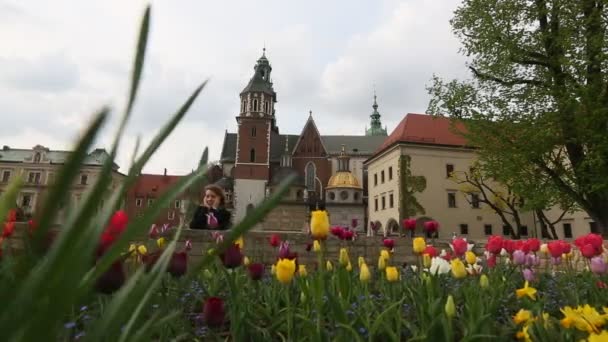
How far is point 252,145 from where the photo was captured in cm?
5444

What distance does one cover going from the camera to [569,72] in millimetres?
13883

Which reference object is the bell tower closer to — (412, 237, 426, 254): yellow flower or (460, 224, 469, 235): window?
(460, 224, 469, 235): window

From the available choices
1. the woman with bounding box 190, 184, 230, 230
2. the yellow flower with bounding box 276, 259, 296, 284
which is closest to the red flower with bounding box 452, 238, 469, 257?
the yellow flower with bounding box 276, 259, 296, 284

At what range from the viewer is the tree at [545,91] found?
13.1 metres

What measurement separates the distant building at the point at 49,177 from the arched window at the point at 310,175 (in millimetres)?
57628

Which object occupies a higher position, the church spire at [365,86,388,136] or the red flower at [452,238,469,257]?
the church spire at [365,86,388,136]

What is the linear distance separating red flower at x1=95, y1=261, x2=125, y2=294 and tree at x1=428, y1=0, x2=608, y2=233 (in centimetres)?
1457

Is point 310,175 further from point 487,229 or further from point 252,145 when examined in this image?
point 487,229

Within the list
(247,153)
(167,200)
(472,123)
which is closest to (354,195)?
(247,153)

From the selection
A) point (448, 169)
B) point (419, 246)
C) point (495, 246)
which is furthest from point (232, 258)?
point (448, 169)

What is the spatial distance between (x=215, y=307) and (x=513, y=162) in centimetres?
1479

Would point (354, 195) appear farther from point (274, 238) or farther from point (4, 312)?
point (4, 312)

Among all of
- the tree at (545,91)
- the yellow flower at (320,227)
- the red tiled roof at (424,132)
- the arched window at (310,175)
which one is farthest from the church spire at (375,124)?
the yellow flower at (320,227)

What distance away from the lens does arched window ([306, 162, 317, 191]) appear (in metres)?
59.1
